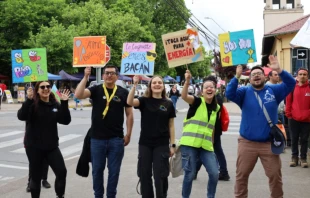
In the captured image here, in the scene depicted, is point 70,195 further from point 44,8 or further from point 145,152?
point 44,8

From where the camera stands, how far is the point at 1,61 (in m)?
41.8

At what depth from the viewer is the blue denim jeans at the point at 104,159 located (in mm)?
5387

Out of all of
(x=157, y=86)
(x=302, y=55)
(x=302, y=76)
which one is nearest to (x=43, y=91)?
(x=157, y=86)

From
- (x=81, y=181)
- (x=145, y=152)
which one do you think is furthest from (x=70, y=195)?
(x=145, y=152)

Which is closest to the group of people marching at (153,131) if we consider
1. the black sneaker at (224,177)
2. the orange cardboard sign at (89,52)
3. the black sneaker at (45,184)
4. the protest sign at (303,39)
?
the black sneaker at (45,184)

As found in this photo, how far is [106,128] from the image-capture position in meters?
5.36

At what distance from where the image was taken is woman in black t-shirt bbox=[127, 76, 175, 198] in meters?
5.34

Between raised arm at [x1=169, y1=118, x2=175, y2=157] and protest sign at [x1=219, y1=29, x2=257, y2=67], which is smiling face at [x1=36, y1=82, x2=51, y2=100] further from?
protest sign at [x1=219, y1=29, x2=257, y2=67]

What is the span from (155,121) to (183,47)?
1705mm

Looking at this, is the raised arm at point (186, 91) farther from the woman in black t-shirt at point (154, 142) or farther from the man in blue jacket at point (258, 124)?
the man in blue jacket at point (258, 124)

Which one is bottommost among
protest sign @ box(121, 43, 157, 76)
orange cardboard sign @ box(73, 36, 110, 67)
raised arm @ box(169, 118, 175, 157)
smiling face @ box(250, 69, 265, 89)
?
raised arm @ box(169, 118, 175, 157)

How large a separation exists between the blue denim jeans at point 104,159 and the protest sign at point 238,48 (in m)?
2.74

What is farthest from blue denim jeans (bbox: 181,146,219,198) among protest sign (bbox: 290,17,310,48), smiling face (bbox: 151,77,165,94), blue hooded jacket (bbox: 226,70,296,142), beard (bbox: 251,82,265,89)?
protest sign (bbox: 290,17,310,48)

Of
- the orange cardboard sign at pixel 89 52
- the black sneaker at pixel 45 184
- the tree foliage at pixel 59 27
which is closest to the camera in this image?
the black sneaker at pixel 45 184
